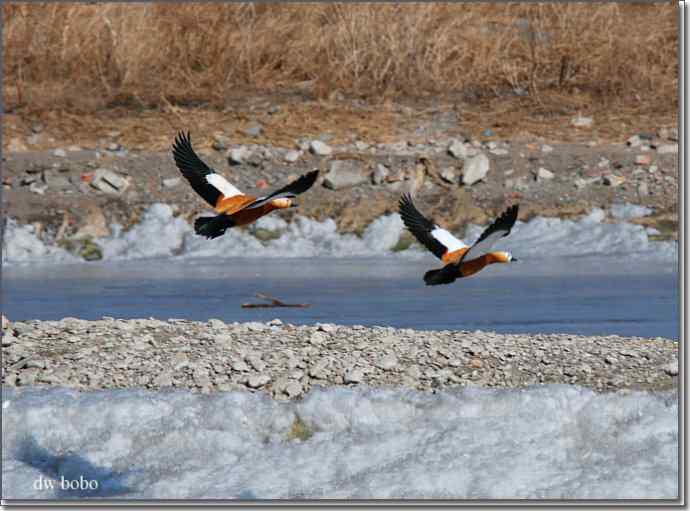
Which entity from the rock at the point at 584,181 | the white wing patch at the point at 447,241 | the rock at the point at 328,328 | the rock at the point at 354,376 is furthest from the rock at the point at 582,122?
the rock at the point at 354,376

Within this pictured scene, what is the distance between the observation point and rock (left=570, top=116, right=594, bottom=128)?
14766mm

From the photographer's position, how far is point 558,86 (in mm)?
15727

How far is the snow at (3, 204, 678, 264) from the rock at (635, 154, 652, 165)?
855 millimetres

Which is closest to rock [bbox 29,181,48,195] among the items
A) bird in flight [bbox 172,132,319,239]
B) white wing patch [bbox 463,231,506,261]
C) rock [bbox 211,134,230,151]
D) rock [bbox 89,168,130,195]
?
rock [bbox 89,168,130,195]

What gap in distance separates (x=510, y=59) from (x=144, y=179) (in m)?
4.96

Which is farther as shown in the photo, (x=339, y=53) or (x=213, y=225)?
(x=339, y=53)

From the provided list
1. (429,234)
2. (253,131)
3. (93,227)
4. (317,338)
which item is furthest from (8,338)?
(253,131)

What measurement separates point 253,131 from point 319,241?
2.70 m

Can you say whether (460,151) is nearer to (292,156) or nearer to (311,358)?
(292,156)

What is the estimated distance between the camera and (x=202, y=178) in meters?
7.25

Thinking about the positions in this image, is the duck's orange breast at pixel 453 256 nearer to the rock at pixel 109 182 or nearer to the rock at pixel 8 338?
the rock at pixel 8 338

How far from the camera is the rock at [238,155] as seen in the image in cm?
1364

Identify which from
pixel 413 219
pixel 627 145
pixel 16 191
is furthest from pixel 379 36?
pixel 413 219

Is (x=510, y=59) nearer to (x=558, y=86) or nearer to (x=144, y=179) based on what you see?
(x=558, y=86)
